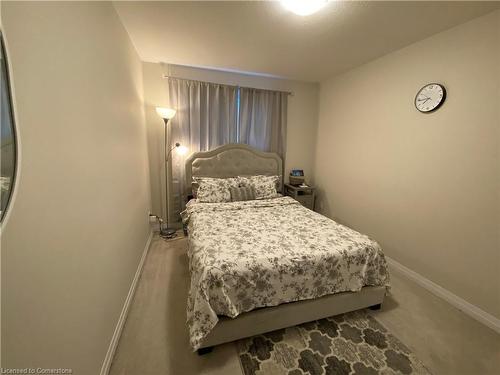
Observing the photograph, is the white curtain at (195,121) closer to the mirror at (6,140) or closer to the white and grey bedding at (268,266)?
the white and grey bedding at (268,266)

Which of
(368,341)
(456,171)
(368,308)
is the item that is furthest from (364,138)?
(368,341)

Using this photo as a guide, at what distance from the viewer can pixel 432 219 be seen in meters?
2.18

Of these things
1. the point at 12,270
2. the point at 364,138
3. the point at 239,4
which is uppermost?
the point at 239,4

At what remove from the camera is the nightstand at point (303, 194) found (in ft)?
11.9

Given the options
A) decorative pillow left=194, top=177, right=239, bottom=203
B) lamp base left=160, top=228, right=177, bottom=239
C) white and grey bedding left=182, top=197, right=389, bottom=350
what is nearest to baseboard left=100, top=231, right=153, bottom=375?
white and grey bedding left=182, top=197, right=389, bottom=350

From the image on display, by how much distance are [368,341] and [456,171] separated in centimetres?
166

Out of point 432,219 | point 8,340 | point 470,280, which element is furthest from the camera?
point 432,219

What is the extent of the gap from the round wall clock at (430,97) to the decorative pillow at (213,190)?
2.28m

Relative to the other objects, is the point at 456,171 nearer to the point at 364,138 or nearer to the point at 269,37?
the point at 364,138

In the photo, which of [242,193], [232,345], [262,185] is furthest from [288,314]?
[262,185]

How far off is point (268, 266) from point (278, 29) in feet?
6.98

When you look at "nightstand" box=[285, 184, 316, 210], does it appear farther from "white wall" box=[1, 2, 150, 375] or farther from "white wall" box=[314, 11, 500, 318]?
"white wall" box=[1, 2, 150, 375]

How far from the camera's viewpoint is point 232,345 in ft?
5.07

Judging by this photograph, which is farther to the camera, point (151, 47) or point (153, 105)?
point (153, 105)
